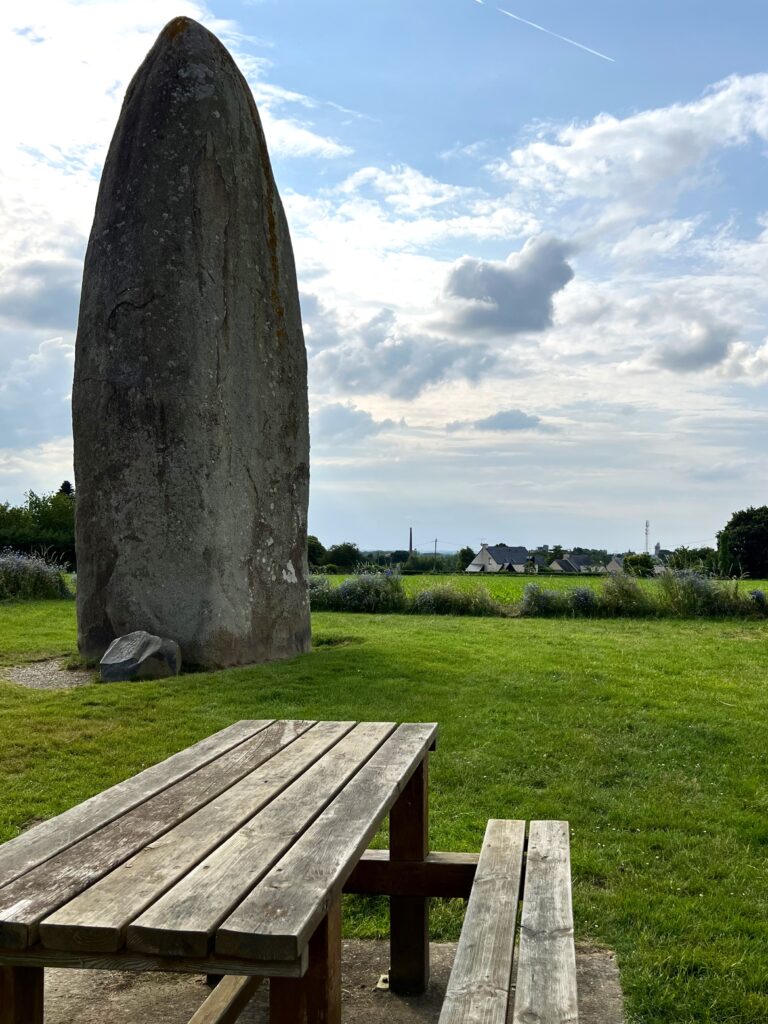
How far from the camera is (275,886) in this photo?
230cm

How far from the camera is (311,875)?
2.36 meters

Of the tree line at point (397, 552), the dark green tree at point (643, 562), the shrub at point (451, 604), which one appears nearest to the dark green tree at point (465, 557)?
the tree line at point (397, 552)

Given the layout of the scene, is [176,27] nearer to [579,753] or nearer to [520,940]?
[579,753]

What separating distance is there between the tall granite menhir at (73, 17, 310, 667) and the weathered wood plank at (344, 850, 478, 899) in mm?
6611

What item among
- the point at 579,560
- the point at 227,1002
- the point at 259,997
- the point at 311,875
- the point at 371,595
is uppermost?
the point at 579,560

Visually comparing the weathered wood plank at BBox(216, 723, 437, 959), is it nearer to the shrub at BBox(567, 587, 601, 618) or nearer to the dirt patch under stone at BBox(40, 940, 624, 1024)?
the dirt patch under stone at BBox(40, 940, 624, 1024)


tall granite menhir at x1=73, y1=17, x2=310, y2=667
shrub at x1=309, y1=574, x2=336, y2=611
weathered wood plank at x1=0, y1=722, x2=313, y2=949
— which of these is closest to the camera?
weathered wood plank at x1=0, y1=722, x2=313, y2=949

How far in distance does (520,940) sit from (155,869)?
3.80ft

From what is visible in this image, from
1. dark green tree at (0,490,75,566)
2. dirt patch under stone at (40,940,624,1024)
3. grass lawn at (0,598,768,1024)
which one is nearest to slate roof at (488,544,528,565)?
dark green tree at (0,490,75,566)

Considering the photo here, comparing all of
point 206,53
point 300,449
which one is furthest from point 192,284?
point 206,53

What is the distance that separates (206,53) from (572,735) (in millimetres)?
8343

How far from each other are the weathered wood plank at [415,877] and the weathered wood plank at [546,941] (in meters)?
0.29

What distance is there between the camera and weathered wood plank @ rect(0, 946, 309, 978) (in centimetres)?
205

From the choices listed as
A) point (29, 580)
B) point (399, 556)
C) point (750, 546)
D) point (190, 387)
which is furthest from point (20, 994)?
point (399, 556)
